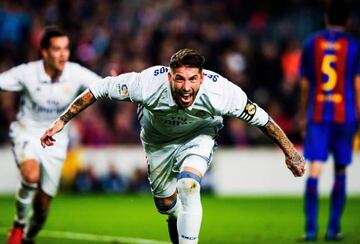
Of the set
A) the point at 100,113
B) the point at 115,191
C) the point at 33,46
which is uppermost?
the point at 33,46

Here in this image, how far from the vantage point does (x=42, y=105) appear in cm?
964

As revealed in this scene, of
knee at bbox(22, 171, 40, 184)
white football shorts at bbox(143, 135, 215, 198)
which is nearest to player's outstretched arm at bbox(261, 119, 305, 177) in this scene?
white football shorts at bbox(143, 135, 215, 198)

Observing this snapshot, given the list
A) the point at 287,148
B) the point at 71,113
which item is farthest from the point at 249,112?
the point at 71,113

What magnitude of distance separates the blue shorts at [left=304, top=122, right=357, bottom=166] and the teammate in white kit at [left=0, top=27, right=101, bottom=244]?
2.65 m

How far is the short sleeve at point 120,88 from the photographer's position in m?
7.56

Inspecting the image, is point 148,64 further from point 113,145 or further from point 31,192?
point 31,192

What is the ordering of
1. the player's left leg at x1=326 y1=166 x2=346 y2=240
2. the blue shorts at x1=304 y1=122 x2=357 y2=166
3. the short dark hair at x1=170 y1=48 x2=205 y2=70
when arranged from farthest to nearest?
the blue shorts at x1=304 y1=122 x2=357 y2=166, the player's left leg at x1=326 y1=166 x2=346 y2=240, the short dark hair at x1=170 y1=48 x2=205 y2=70

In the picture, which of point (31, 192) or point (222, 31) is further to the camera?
point (222, 31)

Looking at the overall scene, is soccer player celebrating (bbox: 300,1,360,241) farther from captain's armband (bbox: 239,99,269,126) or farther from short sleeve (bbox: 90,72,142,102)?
short sleeve (bbox: 90,72,142,102)

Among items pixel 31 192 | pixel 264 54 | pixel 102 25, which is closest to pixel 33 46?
pixel 102 25

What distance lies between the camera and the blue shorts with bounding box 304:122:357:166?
10.2m

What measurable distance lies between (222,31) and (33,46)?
420 centimetres

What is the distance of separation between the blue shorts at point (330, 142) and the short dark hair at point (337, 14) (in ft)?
4.01

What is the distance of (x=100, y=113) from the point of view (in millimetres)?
18500
